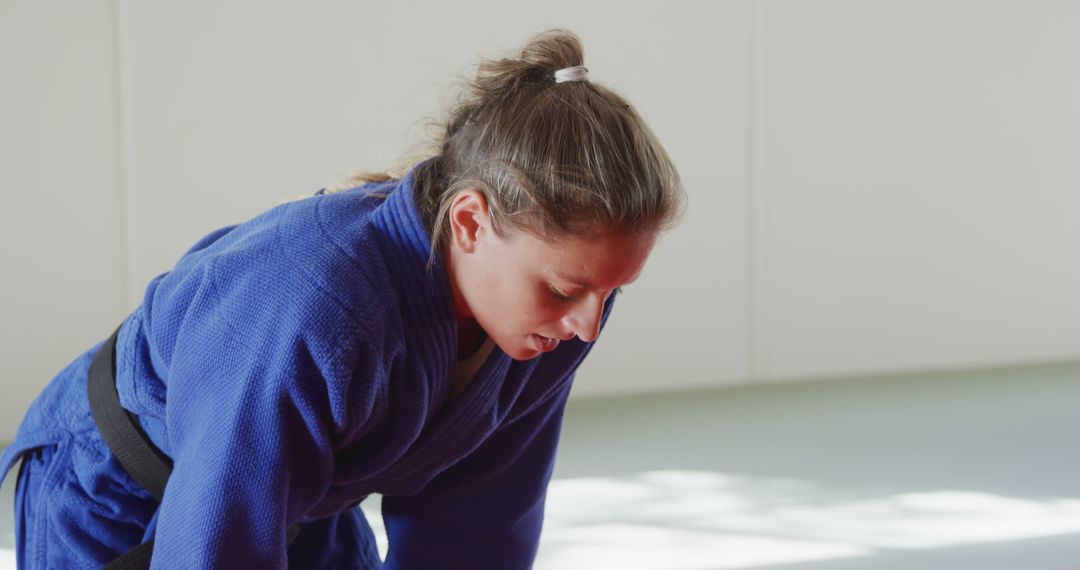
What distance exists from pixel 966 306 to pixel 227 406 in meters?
3.13

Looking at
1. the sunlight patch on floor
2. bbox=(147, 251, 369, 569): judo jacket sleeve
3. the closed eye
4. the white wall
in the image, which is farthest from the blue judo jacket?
the white wall

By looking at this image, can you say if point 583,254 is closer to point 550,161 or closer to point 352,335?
point 550,161

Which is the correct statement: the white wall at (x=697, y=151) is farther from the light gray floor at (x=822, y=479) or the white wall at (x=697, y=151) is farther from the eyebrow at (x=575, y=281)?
the eyebrow at (x=575, y=281)

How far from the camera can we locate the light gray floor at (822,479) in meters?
2.33

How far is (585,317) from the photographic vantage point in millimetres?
1244

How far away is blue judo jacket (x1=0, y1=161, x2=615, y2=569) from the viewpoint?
112 centimetres

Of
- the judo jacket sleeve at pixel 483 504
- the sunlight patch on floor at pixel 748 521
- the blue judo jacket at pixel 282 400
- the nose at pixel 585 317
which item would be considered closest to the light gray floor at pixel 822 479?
the sunlight patch on floor at pixel 748 521

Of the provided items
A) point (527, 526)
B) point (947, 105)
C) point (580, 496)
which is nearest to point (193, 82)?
point (580, 496)

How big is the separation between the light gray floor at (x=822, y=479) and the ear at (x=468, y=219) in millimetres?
1133

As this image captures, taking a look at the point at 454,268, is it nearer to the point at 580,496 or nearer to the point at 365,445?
the point at 365,445

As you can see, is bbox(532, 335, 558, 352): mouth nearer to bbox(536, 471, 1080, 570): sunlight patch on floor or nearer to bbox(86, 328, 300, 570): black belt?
bbox(86, 328, 300, 570): black belt

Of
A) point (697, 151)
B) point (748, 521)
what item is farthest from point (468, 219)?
point (697, 151)

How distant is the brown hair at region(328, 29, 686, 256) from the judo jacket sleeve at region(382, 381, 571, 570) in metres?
0.42

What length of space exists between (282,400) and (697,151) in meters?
2.42
